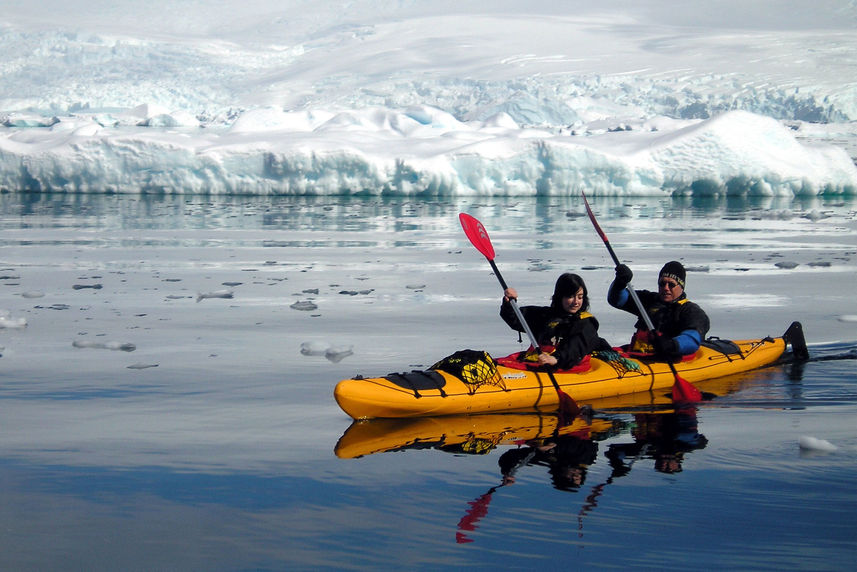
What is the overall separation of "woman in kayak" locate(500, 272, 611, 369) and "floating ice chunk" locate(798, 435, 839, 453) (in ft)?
4.01

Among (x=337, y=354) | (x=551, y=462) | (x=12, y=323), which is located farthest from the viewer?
(x=12, y=323)

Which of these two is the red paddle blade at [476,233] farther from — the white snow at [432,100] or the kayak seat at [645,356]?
the white snow at [432,100]

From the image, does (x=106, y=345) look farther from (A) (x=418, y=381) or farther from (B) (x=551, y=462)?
(B) (x=551, y=462)

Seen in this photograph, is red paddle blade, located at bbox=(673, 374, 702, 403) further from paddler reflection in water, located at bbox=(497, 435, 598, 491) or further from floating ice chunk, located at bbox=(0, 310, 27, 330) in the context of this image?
floating ice chunk, located at bbox=(0, 310, 27, 330)

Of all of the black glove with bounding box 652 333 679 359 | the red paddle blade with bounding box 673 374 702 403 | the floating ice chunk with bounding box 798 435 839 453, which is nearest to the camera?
the floating ice chunk with bounding box 798 435 839 453

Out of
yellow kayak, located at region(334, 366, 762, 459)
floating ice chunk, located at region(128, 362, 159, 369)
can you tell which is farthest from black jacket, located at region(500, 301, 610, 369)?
floating ice chunk, located at region(128, 362, 159, 369)

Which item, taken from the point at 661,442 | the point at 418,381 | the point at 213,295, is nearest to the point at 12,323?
the point at 213,295

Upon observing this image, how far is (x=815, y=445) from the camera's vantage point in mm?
4105

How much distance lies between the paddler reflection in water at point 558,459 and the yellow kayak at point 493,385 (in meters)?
0.51

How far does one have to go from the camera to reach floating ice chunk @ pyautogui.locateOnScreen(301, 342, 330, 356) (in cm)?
606

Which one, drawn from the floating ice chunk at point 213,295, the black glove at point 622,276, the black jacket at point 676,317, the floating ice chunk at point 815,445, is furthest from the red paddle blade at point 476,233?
the floating ice chunk at point 213,295

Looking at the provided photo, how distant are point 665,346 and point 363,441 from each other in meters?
1.93

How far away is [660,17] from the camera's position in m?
72.2

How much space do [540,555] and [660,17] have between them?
241ft
